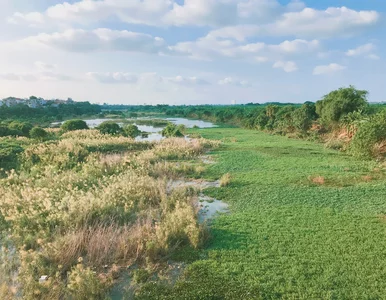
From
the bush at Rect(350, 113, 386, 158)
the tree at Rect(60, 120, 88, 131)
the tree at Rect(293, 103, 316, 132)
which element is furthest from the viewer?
the tree at Rect(60, 120, 88, 131)

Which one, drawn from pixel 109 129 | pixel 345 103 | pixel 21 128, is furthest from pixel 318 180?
pixel 21 128

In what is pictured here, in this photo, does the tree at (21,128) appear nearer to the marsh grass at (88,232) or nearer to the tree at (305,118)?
the marsh grass at (88,232)

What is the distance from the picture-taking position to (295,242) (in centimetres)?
761

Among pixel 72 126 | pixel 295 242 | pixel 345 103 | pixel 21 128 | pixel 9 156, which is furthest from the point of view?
pixel 72 126

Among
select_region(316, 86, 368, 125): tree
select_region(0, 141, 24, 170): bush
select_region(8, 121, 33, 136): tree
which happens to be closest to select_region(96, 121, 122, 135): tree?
select_region(8, 121, 33, 136): tree

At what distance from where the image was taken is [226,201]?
11.5m

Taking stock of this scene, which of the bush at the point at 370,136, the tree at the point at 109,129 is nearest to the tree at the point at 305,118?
the bush at the point at 370,136

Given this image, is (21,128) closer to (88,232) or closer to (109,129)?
(109,129)

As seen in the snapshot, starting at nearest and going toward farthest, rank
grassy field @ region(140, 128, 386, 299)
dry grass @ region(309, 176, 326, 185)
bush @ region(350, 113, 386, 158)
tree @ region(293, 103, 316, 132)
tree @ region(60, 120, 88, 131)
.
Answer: grassy field @ region(140, 128, 386, 299)
dry grass @ region(309, 176, 326, 185)
bush @ region(350, 113, 386, 158)
tree @ region(293, 103, 316, 132)
tree @ region(60, 120, 88, 131)

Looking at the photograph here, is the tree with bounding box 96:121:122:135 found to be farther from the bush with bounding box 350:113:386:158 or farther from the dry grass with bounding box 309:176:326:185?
the dry grass with bounding box 309:176:326:185

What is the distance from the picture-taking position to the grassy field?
5.71 meters

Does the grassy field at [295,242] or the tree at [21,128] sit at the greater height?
the tree at [21,128]

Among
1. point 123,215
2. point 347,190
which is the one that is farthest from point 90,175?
point 347,190

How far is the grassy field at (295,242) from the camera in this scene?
571 cm
